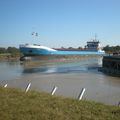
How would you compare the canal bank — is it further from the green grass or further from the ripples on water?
the green grass

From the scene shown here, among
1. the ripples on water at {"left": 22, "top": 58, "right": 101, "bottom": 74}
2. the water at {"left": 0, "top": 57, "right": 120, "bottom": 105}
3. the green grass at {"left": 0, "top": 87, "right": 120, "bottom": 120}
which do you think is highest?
the green grass at {"left": 0, "top": 87, "right": 120, "bottom": 120}

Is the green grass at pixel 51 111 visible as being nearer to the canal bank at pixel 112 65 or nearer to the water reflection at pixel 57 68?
the canal bank at pixel 112 65

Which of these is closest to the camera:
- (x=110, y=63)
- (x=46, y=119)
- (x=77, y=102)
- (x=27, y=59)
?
(x=46, y=119)

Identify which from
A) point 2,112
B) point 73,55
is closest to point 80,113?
point 2,112

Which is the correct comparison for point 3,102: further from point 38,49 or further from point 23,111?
point 38,49

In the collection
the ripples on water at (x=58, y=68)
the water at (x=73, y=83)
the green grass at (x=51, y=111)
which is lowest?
the ripples on water at (x=58, y=68)

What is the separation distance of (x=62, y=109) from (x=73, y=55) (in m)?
72.8

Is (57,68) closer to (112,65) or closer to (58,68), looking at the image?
(58,68)

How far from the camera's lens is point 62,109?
274 inches

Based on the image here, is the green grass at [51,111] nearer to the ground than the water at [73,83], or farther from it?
farther from it

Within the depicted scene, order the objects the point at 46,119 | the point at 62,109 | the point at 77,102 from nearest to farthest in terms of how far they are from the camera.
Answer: the point at 46,119 → the point at 62,109 → the point at 77,102

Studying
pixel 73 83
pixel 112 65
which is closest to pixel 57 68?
pixel 112 65

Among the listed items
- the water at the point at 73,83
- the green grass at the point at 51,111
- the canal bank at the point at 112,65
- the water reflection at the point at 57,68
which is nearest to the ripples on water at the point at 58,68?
the water reflection at the point at 57,68

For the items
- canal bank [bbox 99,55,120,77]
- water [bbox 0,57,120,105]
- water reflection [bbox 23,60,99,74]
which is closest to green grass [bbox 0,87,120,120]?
water [bbox 0,57,120,105]
